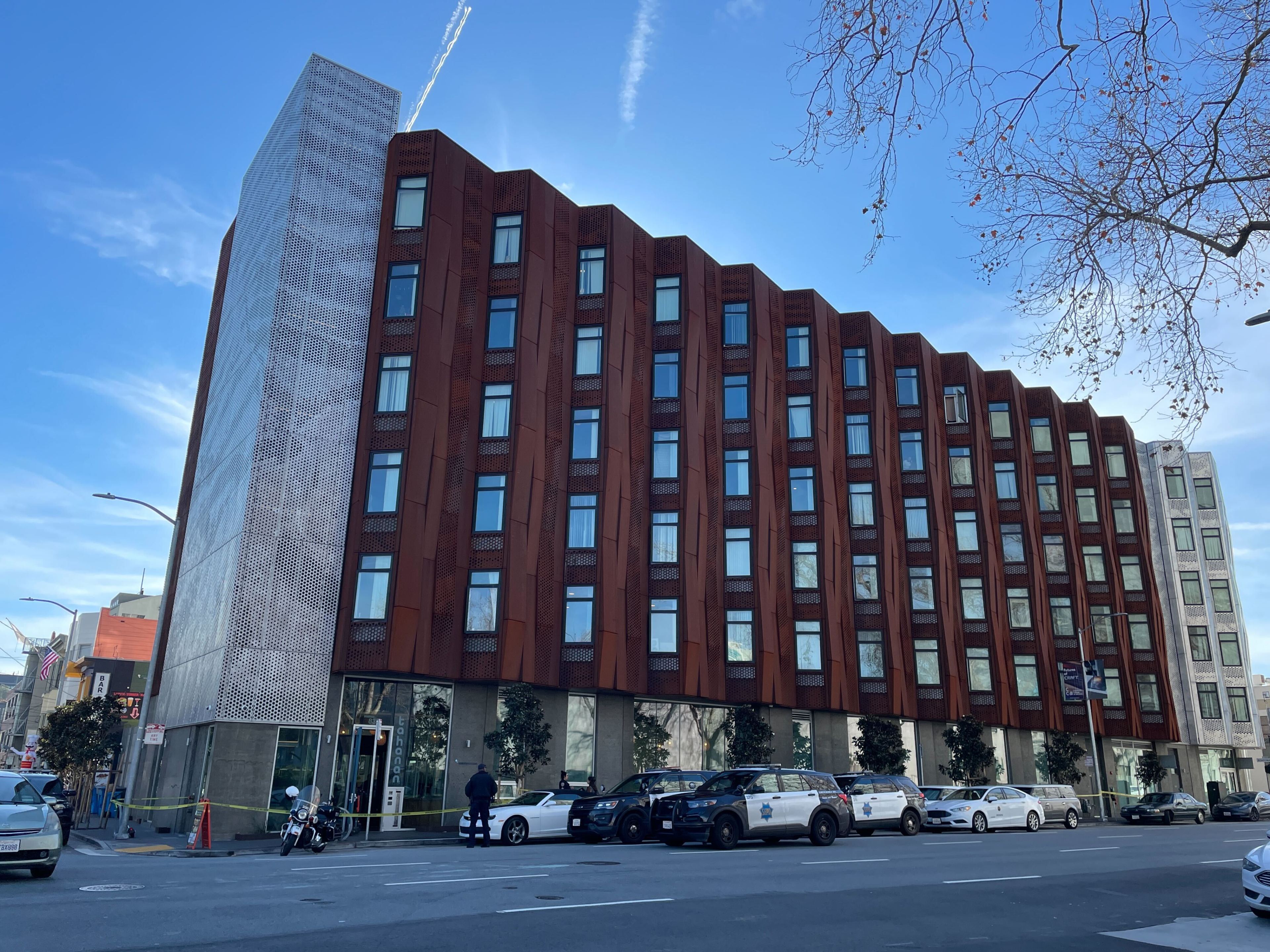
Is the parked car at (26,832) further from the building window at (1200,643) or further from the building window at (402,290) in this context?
the building window at (1200,643)

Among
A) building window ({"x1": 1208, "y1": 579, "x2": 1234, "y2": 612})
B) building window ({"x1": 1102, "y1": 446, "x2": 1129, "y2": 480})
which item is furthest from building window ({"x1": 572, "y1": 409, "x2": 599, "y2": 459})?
building window ({"x1": 1208, "y1": 579, "x2": 1234, "y2": 612})

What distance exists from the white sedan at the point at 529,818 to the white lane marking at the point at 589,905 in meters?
A: 12.3

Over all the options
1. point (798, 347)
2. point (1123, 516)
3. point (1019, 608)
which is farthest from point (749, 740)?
point (1123, 516)

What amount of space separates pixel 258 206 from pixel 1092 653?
156 feet

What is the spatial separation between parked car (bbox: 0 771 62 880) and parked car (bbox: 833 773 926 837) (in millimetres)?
18872

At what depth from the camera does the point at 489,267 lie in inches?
1396

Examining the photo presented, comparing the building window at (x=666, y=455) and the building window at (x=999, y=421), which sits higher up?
the building window at (x=999, y=421)

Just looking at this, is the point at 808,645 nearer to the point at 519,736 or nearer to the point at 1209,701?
the point at 519,736

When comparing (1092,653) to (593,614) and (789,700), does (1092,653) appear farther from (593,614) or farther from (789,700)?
(593,614)

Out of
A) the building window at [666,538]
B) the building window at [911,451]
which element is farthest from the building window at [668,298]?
the building window at [911,451]

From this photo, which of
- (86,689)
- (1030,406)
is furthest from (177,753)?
(1030,406)

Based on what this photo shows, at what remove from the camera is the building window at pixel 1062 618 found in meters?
53.8

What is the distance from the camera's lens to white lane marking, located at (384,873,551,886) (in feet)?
43.1

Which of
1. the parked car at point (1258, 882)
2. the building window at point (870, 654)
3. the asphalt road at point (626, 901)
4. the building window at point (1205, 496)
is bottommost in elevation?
the asphalt road at point (626, 901)
